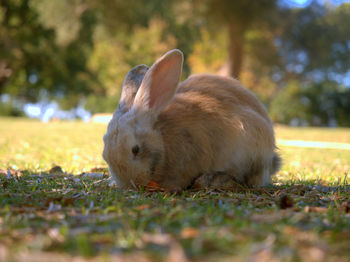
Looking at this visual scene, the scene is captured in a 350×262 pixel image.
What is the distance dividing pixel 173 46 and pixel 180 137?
29.9m

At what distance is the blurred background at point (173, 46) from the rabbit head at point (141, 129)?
14.9m

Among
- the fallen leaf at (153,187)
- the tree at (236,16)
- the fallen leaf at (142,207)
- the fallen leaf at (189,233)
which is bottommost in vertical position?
the fallen leaf at (153,187)

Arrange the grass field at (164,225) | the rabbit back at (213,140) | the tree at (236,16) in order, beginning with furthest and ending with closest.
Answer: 1. the tree at (236,16)
2. the rabbit back at (213,140)
3. the grass field at (164,225)

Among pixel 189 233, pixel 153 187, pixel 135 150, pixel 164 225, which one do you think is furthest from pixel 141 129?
pixel 189 233

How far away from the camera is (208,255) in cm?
154

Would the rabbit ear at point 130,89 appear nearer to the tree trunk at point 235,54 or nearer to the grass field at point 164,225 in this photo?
the grass field at point 164,225

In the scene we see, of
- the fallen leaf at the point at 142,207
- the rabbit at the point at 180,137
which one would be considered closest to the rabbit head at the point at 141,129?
the rabbit at the point at 180,137

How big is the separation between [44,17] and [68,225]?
68.7 feet

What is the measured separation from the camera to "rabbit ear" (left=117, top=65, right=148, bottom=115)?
392 cm

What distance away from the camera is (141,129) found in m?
3.53

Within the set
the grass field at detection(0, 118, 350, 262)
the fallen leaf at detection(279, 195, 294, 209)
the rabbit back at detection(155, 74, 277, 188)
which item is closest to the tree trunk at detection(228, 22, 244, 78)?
the rabbit back at detection(155, 74, 277, 188)

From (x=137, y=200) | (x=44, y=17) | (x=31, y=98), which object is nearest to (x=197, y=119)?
(x=137, y=200)

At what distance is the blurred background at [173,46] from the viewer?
19.1m

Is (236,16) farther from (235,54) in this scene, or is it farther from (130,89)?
(130,89)
